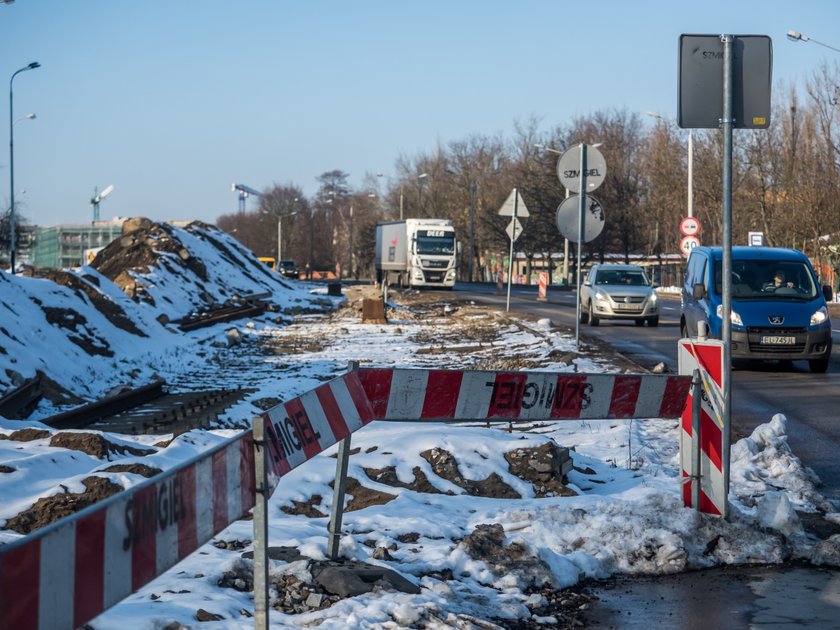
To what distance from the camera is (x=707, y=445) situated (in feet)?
23.3

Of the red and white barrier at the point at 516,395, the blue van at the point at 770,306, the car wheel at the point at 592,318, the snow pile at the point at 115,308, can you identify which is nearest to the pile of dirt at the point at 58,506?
the red and white barrier at the point at 516,395

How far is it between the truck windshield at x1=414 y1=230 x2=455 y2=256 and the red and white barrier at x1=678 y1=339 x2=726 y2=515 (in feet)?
158

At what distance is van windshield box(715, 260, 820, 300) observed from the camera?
17609 mm

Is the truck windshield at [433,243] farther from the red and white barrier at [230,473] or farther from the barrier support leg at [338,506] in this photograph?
the barrier support leg at [338,506]

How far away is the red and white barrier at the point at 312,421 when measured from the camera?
4695 mm

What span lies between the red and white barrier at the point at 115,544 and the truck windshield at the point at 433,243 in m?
51.2

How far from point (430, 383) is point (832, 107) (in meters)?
47.6

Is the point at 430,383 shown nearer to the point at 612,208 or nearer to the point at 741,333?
the point at 741,333

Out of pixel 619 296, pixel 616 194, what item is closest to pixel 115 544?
pixel 619 296

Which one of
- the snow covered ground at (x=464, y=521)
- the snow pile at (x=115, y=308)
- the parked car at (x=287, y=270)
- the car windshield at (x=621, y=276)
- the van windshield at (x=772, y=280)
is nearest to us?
the snow covered ground at (x=464, y=521)

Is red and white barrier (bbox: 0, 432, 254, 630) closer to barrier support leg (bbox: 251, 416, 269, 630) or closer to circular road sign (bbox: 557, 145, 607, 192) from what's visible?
barrier support leg (bbox: 251, 416, 269, 630)

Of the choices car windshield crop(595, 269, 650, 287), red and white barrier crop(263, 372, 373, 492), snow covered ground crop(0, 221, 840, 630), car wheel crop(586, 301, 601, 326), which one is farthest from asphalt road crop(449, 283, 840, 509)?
red and white barrier crop(263, 372, 373, 492)

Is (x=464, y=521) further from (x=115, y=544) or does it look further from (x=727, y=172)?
(x=115, y=544)

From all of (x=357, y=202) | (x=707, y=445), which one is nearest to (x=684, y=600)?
(x=707, y=445)
